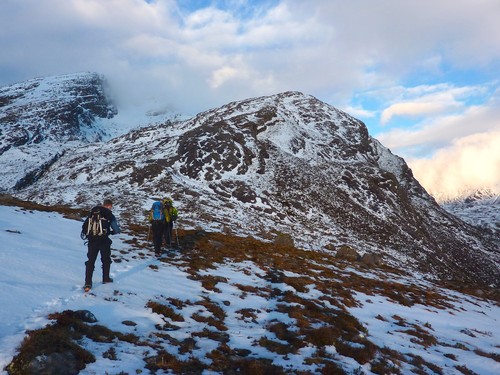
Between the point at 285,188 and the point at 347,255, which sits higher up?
the point at 285,188

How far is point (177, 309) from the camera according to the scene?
1191 centimetres

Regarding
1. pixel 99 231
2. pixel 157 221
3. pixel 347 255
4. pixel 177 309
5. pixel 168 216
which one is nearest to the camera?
pixel 177 309

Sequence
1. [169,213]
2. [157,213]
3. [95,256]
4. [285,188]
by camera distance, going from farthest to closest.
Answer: [285,188] < [169,213] < [157,213] < [95,256]

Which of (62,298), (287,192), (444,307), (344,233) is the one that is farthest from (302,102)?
(62,298)

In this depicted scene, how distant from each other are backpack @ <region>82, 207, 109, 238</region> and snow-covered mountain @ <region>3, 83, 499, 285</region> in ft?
120

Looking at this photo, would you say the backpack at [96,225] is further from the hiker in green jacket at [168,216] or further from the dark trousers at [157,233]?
the hiker in green jacket at [168,216]

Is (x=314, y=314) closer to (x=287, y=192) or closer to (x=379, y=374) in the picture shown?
(x=379, y=374)

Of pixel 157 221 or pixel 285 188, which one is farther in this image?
pixel 285 188

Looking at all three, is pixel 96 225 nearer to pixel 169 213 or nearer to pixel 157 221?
pixel 157 221

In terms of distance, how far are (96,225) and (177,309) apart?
4.29 metres

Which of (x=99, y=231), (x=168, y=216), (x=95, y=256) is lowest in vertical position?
(x=95, y=256)

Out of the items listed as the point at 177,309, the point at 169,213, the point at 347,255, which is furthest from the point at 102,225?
the point at 347,255

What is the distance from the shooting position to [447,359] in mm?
11398

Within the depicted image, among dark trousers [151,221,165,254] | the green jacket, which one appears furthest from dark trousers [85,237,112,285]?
the green jacket
